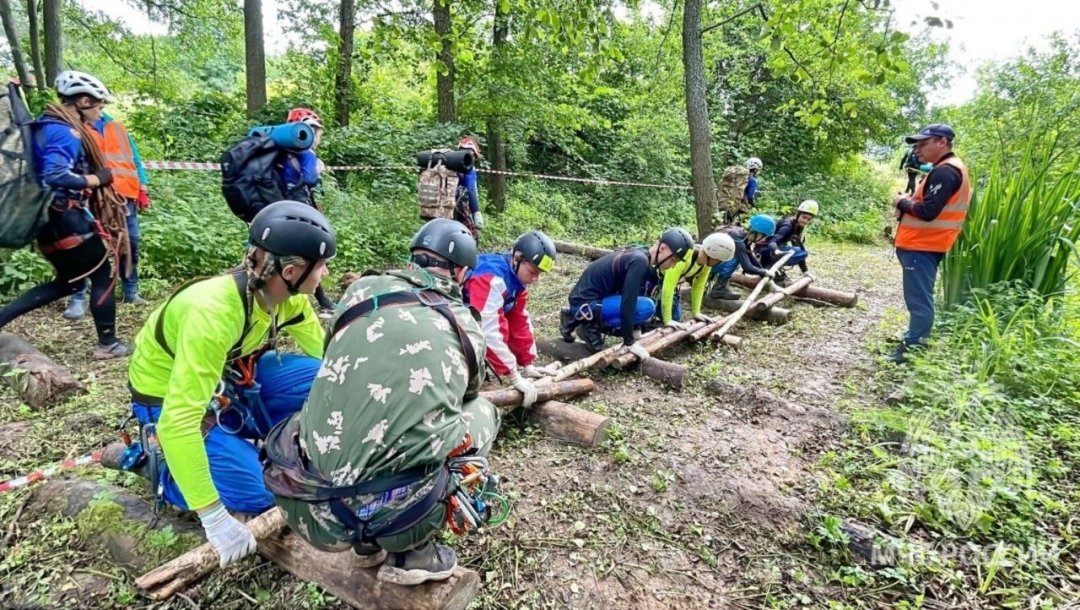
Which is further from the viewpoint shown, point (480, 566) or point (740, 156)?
point (740, 156)

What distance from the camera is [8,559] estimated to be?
2342 millimetres

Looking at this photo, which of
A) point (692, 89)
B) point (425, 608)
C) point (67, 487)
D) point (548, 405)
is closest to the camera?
point (425, 608)

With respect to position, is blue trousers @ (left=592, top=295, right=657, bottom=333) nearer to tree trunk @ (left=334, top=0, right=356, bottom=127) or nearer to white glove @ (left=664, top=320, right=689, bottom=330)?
white glove @ (left=664, top=320, right=689, bottom=330)

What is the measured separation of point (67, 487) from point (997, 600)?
159 inches

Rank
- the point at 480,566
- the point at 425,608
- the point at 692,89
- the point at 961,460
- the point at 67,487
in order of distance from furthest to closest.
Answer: the point at 692,89 < the point at 961,460 < the point at 67,487 < the point at 480,566 < the point at 425,608

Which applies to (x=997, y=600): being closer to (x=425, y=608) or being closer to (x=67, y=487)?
(x=425, y=608)

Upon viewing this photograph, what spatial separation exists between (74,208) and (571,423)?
11.8ft

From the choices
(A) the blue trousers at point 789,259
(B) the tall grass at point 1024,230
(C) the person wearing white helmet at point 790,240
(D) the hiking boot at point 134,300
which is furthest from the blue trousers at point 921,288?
(D) the hiking boot at point 134,300

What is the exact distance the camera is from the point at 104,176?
163 inches

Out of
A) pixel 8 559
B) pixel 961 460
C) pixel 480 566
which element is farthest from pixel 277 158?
pixel 961 460

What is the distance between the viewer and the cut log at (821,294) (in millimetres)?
7043

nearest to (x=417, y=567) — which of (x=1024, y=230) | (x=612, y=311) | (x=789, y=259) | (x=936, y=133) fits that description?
(x=612, y=311)

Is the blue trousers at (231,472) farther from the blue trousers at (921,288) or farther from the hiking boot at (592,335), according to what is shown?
the blue trousers at (921,288)

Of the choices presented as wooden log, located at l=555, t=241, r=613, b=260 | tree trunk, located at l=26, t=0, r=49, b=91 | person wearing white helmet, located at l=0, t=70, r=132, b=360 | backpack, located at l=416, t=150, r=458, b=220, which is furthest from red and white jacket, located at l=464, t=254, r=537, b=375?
tree trunk, located at l=26, t=0, r=49, b=91
